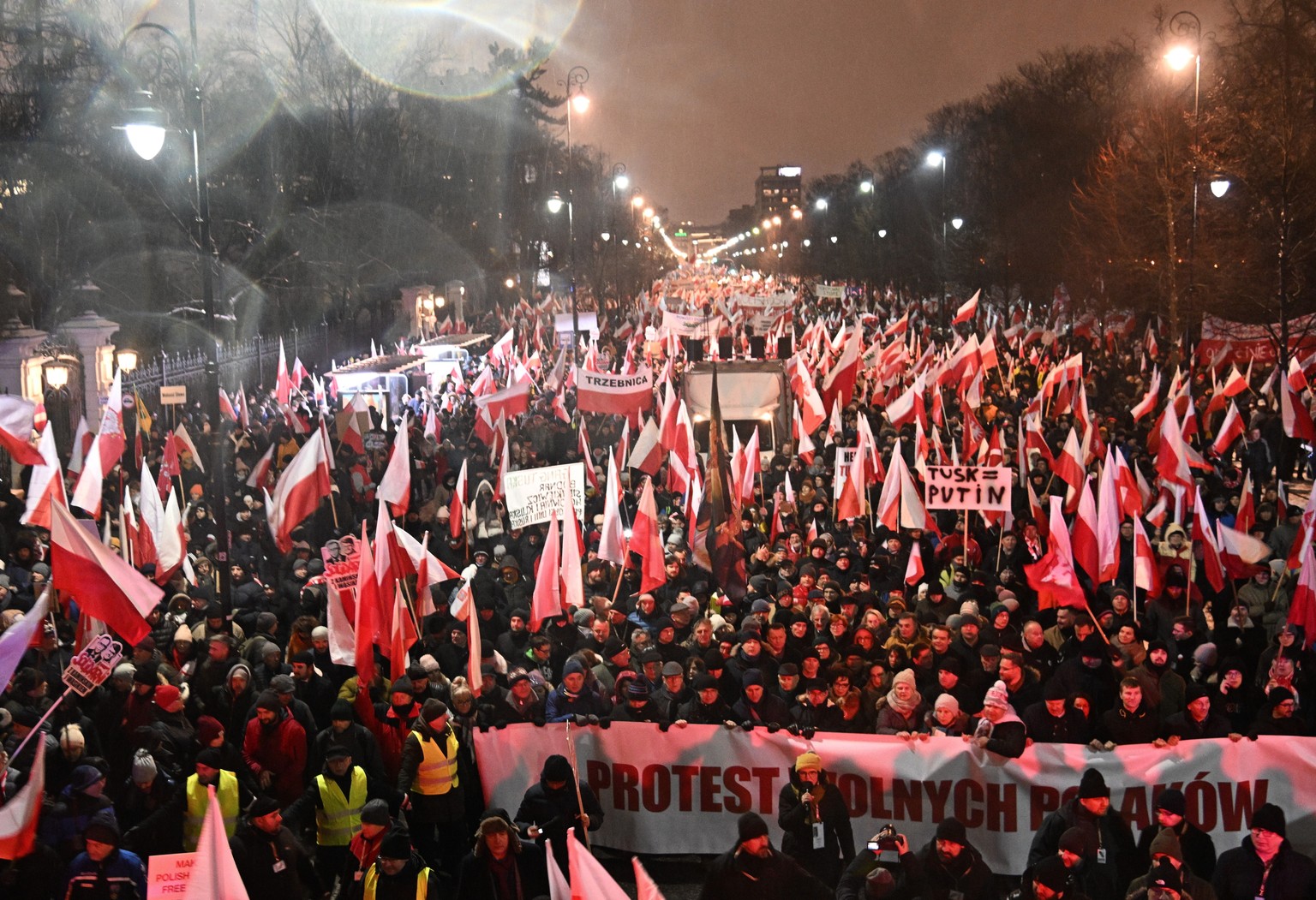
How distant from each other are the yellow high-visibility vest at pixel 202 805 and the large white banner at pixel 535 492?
570 centimetres

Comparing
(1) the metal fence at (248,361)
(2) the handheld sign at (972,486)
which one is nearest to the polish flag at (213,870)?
(2) the handheld sign at (972,486)

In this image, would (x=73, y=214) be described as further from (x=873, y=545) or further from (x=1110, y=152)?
(x=1110, y=152)

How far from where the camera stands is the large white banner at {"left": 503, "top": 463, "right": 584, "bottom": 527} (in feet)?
41.3

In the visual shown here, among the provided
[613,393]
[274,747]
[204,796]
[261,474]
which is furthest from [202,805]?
[613,393]

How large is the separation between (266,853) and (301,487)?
269 inches

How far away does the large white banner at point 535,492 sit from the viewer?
12.6m

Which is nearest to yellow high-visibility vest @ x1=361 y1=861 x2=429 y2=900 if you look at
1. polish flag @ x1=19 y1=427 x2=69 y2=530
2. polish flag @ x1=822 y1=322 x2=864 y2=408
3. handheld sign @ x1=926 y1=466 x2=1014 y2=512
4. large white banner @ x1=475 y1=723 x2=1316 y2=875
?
large white banner @ x1=475 y1=723 x2=1316 y2=875

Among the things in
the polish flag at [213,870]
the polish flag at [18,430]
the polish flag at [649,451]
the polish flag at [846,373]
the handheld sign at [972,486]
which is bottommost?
the polish flag at [213,870]

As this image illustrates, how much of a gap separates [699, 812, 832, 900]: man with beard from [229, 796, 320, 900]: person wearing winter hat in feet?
6.78

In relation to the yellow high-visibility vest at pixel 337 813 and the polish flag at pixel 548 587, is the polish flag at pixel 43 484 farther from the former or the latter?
the yellow high-visibility vest at pixel 337 813

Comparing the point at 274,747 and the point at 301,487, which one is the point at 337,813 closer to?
the point at 274,747

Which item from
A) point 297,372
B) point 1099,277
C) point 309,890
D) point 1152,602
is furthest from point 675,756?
point 1099,277

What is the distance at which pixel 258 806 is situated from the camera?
6414 mm

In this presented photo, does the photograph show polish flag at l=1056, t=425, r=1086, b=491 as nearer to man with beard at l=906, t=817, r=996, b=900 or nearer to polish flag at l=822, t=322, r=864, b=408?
polish flag at l=822, t=322, r=864, b=408
